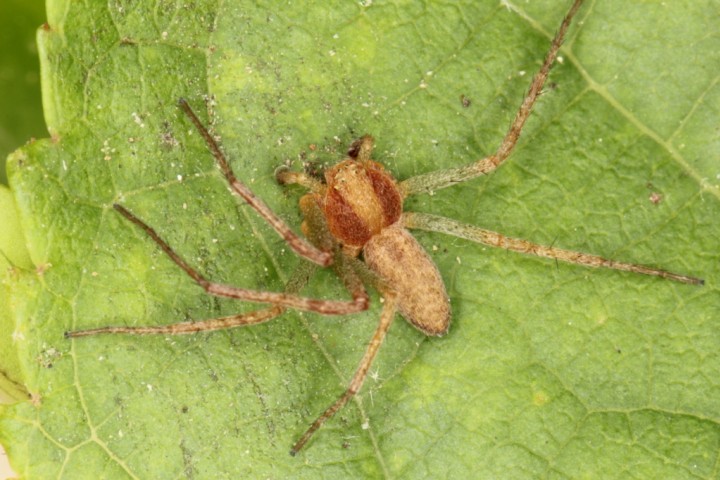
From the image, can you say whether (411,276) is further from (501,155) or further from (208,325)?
(208,325)

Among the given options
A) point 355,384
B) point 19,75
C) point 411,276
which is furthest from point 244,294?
point 19,75

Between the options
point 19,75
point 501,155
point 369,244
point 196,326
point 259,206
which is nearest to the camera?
point 259,206

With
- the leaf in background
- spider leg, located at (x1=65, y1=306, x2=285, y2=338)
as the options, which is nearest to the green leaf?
spider leg, located at (x1=65, y1=306, x2=285, y2=338)

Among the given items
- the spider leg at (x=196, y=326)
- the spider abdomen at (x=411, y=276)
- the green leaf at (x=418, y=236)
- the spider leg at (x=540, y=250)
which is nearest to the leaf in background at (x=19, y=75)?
the green leaf at (x=418, y=236)

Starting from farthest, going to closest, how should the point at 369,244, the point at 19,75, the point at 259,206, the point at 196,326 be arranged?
the point at 19,75
the point at 369,244
the point at 196,326
the point at 259,206

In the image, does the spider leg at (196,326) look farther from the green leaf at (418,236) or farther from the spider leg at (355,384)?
the spider leg at (355,384)

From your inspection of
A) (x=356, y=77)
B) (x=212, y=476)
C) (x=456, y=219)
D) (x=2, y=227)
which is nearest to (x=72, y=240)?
(x=2, y=227)

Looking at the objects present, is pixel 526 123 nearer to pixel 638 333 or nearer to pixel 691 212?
pixel 691 212

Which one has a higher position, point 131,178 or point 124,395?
point 131,178
